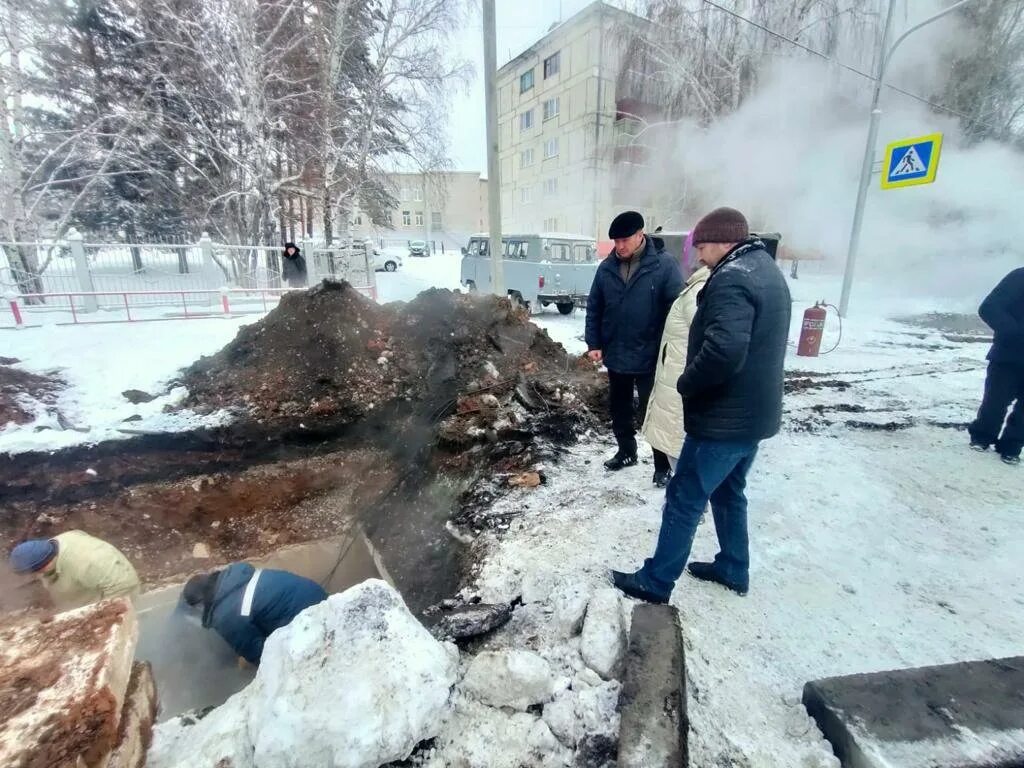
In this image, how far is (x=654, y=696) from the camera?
5.43 feet

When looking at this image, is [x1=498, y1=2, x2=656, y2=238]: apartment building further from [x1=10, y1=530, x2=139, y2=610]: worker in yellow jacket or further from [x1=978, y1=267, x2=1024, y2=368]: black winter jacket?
[x1=10, y1=530, x2=139, y2=610]: worker in yellow jacket

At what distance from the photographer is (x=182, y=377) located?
5.94 m

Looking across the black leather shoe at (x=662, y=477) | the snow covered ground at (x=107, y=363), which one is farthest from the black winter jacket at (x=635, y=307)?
the snow covered ground at (x=107, y=363)

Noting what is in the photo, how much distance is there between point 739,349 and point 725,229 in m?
0.54

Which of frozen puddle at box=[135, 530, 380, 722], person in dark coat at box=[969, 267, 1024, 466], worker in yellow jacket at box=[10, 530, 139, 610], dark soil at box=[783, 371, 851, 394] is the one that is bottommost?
frozen puddle at box=[135, 530, 380, 722]

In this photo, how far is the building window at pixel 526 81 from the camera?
25766 mm

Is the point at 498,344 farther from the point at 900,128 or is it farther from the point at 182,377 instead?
the point at 900,128

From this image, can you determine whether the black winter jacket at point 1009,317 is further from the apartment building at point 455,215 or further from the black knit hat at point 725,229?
the apartment building at point 455,215

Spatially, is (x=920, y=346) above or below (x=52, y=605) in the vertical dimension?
above

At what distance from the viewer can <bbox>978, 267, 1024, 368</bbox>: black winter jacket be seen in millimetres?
3473

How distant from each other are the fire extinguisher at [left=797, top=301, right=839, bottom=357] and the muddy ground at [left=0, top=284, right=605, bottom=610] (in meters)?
3.97

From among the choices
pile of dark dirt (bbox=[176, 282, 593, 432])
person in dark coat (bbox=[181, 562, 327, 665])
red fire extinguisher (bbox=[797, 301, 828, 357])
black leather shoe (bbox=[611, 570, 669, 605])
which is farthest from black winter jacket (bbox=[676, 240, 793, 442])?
red fire extinguisher (bbox=[797, 301, 828, 357])

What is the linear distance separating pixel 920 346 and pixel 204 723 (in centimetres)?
1081

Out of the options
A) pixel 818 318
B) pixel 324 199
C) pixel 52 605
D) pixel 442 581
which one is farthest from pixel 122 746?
pixel 324 199
